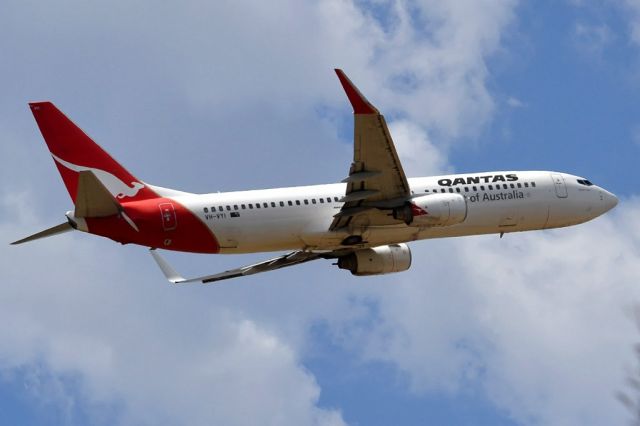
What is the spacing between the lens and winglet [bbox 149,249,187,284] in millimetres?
65750

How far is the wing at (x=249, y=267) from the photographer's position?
65875 mm

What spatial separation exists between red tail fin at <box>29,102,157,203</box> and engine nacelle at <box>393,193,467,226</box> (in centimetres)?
1075

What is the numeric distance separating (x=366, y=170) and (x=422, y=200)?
390 centimetres

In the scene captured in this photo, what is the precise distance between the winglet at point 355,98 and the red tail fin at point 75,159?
35.0 feet

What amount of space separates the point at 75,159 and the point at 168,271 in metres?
8.28

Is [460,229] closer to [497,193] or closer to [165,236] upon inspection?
[497,193]

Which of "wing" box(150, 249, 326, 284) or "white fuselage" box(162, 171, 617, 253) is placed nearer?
"white fuselage" box(162, 171, 617, 253)

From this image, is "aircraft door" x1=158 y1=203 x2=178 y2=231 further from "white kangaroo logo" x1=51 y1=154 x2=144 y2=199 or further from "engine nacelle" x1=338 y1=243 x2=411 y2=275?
"engine nacelle" x1=338 y1=243 x2=411 y2=275

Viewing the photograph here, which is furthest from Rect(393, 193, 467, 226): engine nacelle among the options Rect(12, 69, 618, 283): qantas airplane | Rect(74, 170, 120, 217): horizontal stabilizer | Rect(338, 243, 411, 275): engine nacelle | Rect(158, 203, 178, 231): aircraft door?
Rect(74, 170, 120, 217): horizontal stabilizer

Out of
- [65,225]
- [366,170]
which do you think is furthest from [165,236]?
[366,170]

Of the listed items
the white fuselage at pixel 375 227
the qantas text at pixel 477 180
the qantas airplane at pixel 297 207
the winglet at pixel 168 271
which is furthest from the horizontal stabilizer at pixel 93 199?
the qantas text at pixel 477 180

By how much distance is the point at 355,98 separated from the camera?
54188mm

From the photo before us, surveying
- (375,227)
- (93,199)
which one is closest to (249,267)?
(375,227)

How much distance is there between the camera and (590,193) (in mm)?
68625
